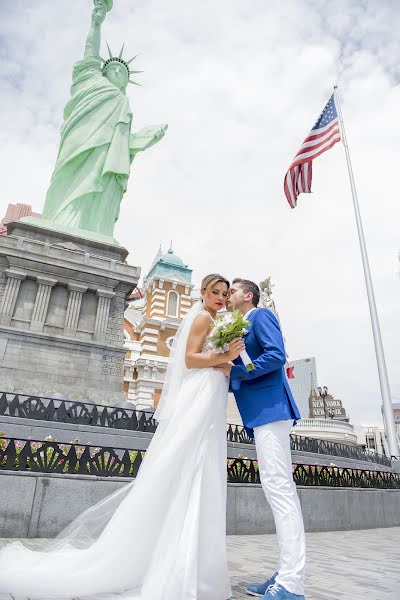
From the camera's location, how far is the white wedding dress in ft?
10.0

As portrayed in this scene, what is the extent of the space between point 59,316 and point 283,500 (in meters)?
17.3

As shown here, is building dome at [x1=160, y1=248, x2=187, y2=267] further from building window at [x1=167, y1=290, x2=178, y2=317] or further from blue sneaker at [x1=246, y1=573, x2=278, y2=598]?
blue sneaker at [x1=246, y1=573, x2=278, y2=598]

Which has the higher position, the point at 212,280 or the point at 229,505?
the point at 212,280

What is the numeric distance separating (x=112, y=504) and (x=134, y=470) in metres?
3.02

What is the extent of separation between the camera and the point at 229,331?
139 inches

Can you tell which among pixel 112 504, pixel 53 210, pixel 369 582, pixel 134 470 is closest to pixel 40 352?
pixel 53 210

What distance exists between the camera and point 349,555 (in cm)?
566

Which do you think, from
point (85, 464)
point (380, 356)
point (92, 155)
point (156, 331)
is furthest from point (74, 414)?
point (156, 331)

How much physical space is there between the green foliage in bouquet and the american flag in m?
13.4

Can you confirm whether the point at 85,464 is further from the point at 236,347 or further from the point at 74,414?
the point at 74,414

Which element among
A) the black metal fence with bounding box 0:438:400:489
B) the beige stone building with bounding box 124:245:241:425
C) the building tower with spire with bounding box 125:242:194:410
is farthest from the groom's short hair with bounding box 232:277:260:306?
the building tower with spire with bounding box 125:242:194:410

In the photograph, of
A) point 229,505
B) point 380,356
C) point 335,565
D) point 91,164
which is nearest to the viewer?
point 335,565

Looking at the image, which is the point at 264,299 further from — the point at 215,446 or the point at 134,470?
the point at 215,446

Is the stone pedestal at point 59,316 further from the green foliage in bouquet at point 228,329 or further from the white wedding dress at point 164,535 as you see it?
the green foliage in bouquet at point 228,329
